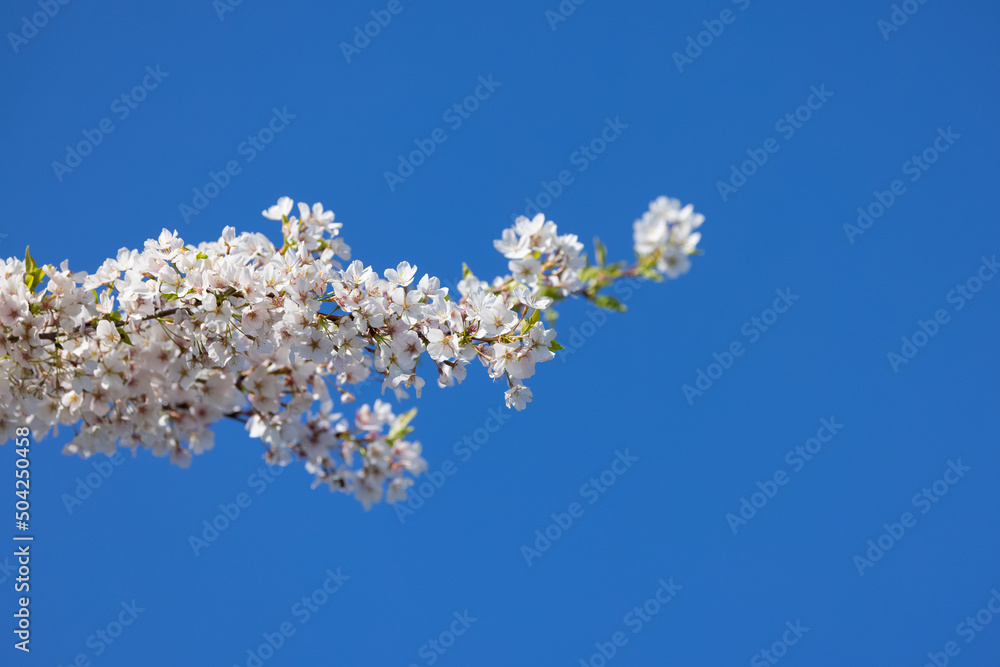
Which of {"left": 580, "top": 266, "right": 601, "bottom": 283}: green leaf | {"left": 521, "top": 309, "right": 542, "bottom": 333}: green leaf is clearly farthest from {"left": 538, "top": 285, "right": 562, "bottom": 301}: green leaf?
{"left": 521, "top": 309, "right": 542, "bottom": 333}: green leaf

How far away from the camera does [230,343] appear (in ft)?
6.25

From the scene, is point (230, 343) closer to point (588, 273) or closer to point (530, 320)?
point (530, 320)

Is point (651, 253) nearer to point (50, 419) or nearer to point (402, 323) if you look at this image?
point (402, 323)

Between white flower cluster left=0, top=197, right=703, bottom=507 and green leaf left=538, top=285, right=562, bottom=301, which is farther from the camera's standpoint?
white flower cluster left=0, top=197, right=703, bottom=507

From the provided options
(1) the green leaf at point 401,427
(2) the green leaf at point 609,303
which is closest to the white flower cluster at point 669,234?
(2) the green leaf at point 609,303

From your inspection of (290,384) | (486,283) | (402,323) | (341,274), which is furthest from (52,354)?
(486,283)

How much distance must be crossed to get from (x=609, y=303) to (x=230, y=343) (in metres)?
1.12

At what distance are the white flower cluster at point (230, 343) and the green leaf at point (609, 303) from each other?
0.33 m

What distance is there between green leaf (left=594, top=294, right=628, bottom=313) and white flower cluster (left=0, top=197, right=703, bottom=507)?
0.33 m

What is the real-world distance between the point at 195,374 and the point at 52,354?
39cm

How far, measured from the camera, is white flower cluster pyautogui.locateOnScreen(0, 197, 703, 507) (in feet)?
6.04

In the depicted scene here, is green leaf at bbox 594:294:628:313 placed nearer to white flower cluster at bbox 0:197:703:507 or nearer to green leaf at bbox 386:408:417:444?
white flower cluster at bbox 0:197:703:507

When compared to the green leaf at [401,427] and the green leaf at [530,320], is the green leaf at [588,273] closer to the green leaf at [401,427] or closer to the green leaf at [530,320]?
the green leaf at [530,320]

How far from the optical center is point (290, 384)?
1.95 m
